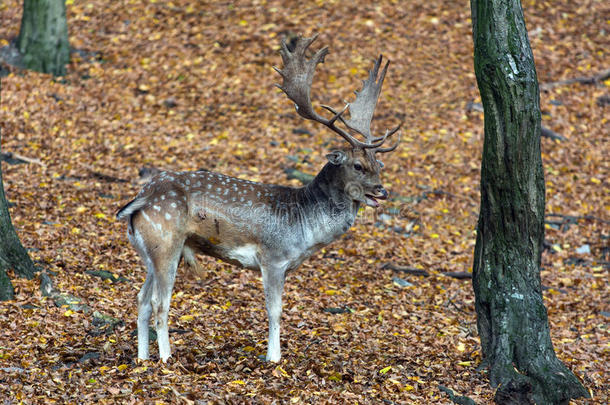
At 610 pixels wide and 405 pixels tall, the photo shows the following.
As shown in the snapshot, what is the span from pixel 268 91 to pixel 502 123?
9.22m

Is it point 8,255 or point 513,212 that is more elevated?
point 513,212

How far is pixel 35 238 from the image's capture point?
30.6 ft

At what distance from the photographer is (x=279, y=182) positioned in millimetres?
12508

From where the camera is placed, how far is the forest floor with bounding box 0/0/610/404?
22.7 ft

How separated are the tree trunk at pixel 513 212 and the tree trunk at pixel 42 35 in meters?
10.9

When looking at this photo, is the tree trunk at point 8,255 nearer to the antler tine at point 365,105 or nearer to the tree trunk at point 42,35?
the antler tine at point 365,105

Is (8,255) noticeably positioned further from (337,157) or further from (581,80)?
(581,80)

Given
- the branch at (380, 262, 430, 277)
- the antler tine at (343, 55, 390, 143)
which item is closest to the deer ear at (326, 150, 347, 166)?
the antler tine at (343, 55, 390, 143)

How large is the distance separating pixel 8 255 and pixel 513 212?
5473mm

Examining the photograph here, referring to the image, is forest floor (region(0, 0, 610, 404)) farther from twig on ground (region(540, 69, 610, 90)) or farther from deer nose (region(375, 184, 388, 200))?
deer nose (region(375, 184, 388, 200))

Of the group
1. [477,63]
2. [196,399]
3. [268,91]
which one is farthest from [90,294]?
[268,91]

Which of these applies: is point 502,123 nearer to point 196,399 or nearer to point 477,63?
point 477,63

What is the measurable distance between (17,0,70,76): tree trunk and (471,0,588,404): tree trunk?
10.9 meters

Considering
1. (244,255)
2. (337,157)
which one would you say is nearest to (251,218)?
(244,255)
